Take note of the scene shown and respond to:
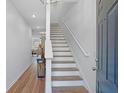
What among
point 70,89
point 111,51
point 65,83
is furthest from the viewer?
point 65,83

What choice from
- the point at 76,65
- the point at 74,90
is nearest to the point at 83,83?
the point at 74,90

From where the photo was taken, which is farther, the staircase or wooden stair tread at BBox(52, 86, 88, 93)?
the staircase

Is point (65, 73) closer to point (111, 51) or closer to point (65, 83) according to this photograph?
point (65, 83)

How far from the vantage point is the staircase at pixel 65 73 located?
3930 millimetres

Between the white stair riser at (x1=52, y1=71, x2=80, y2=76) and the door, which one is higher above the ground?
the door

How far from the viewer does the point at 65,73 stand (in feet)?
15.2

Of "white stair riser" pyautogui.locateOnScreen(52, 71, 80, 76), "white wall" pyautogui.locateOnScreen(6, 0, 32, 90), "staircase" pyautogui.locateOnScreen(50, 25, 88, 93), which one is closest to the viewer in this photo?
"staircase" pyautogui.locateOnScreen(50, 25, 88, 93)

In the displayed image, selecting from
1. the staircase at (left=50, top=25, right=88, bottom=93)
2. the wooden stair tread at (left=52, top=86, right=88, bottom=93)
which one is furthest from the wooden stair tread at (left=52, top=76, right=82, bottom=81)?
→ the wooden stair tread at (left=52, top=86, right=88, bottom=93)

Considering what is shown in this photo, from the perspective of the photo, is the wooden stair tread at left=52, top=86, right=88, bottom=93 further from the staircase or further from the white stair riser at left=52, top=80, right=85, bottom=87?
the white stair riser at left=52, top=80, right=85, bottom=87

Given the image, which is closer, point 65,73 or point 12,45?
point 65,73

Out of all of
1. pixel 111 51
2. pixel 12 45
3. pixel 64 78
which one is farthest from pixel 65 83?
pixel 111 51

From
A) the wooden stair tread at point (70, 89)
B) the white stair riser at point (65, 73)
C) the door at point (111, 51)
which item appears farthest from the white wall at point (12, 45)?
the door at point (111, 51)

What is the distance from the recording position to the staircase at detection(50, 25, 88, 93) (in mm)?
3930

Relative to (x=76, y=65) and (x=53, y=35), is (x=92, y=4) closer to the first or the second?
(x=76, y=65)
